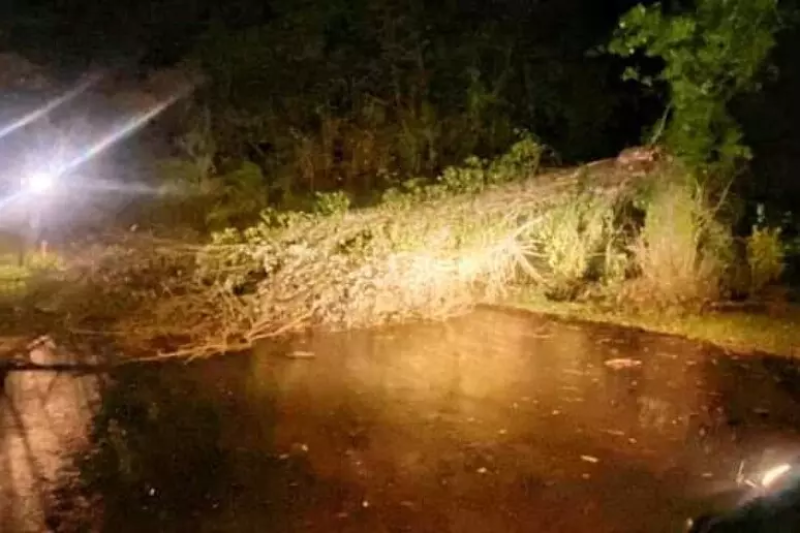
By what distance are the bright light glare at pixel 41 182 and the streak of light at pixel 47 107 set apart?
0.91 meters

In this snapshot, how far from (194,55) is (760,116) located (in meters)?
7.68

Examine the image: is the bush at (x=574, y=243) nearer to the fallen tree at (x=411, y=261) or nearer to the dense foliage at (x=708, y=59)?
the fallen tree at (x=411, y=261)

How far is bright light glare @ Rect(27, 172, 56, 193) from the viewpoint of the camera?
528 inches

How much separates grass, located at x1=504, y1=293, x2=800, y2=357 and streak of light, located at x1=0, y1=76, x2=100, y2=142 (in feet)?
22.6

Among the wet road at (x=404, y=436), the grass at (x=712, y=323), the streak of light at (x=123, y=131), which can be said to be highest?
the streak of light at (x=123, y=131)

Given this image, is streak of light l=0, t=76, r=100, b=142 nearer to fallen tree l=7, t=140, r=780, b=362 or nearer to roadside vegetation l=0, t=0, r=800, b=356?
roadside vegetation l=0, t=0, r=800, b=356

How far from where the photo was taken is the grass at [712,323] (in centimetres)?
962

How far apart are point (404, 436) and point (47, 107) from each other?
30.9 ft

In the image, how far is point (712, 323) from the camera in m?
10.2

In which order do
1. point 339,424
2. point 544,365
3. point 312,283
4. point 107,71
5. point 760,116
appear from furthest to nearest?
point 107,71 → point 760,116 → point 312,283 → point 544,365 → point 339,424

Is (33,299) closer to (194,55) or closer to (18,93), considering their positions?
(18,93)

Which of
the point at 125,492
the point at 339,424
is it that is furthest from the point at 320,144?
the point at 125,492

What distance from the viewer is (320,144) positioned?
52.0 ft

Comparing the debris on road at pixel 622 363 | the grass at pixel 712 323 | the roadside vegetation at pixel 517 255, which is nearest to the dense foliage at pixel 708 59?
the roadside vegetation at pixel 517 255
